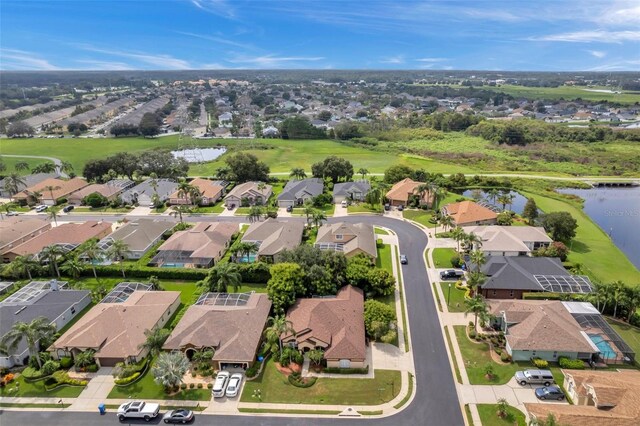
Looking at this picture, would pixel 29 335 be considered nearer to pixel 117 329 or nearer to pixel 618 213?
pixel 117 329

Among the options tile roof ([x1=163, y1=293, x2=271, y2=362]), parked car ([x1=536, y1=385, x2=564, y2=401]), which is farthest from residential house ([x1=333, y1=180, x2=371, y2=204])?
parked car ([x1=536, y1=385, x2=564, y2=401])

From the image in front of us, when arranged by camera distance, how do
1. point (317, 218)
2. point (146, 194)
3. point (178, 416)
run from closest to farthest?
point (178, 416) < point (317, 218) < point (146, 194)

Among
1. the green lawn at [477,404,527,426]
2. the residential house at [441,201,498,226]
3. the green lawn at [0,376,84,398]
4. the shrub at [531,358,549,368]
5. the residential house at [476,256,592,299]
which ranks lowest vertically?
the green lawn at [0,376,84,398]

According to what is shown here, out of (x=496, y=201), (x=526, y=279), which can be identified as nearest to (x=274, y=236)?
(x=526, y=279)

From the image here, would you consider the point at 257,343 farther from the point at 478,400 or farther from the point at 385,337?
the point at 478,400

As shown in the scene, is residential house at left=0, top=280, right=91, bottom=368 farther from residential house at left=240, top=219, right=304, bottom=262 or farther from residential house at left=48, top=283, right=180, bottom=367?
residential house at left=240, top=219, right=304, bottom=262

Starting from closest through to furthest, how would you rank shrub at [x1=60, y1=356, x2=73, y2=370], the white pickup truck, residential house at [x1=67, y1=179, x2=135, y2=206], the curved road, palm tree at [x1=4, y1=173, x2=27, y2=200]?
the curved road → the white pickup truck → shrub at [x1=60, y1=356, x2=73, y2=370] → palm tree at [x1=4, y1=173, x2=27, y2=200] → residential house at [x1=67, y1=179, x2=135, y2=206]

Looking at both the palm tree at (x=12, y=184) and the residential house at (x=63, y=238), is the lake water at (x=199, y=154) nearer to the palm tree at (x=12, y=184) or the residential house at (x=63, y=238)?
the palm tree at (x=12, y=184)
